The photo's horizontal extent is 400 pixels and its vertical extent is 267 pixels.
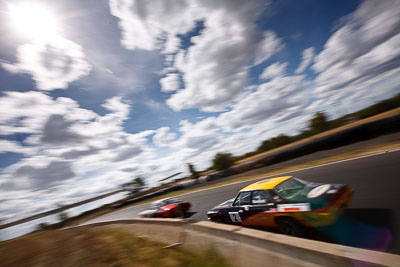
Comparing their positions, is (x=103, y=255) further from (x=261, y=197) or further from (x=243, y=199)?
(x=261, y=197)

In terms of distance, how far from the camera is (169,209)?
357 inches

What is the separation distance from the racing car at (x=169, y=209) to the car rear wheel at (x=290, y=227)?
5.53 metres

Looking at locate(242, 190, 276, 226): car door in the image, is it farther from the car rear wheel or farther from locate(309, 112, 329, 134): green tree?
locate(309, 112, 329, 134): green tree

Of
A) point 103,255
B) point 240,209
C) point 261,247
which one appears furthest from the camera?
point 240,209

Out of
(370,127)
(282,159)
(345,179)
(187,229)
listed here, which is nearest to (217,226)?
(187,229)

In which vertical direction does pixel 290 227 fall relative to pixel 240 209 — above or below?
below

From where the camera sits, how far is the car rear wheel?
387cm

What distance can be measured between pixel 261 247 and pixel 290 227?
158 centimetres

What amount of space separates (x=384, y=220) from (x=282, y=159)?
13.9m

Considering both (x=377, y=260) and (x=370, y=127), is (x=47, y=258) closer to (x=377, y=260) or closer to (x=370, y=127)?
(x=377, y=260)

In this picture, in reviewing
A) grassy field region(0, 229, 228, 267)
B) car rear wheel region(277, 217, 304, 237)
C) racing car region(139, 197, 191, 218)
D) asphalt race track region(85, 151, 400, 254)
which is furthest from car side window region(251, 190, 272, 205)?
racing car region(139, 197, 191, 218)

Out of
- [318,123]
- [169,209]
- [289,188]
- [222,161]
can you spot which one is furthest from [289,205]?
[318,123]

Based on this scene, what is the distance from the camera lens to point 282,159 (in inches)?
674

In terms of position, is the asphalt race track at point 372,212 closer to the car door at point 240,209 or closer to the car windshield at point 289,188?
the car windshield at point 289,188
